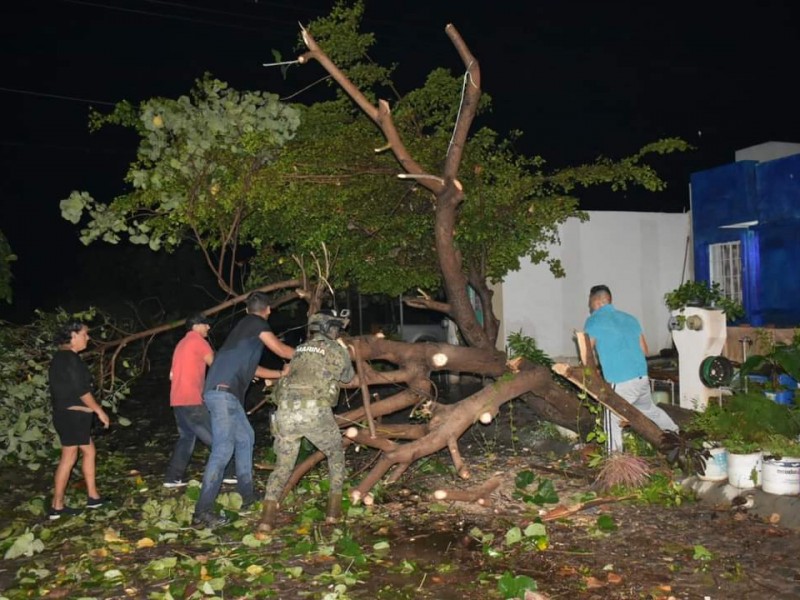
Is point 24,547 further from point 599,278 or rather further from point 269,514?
point 599,278

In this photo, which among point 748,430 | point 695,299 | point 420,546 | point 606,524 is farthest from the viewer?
point 695,299

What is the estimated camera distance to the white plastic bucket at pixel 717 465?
6.61 meters

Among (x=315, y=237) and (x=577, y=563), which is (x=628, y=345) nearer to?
(x=577, y=563)

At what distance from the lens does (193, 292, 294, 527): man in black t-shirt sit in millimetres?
6520

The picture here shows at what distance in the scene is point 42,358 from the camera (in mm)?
9828

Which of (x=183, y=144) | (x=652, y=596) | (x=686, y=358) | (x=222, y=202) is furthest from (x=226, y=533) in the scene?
(x=686, y=358)

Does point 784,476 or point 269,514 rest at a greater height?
point 784,476

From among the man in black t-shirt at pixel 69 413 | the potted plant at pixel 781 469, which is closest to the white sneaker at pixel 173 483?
the man in black t-shirt at pixel 69 413

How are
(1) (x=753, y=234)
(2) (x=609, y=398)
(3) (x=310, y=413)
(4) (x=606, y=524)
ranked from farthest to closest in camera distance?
1. (1) (x=753, y=234)
2. (2) (x=609, y=398)
3. (3) (x=310, y=413)
4. (4) (x=606, y=524)

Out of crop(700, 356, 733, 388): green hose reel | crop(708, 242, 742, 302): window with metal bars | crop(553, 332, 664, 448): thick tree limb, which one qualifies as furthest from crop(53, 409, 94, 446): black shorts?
crop(708, 242, 742, 302): window with metal bars

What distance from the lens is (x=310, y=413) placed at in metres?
6.24

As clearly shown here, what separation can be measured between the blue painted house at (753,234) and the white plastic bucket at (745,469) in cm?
740

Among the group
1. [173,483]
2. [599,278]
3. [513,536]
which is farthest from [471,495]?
[599,278]

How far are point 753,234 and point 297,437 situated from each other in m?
10.9
